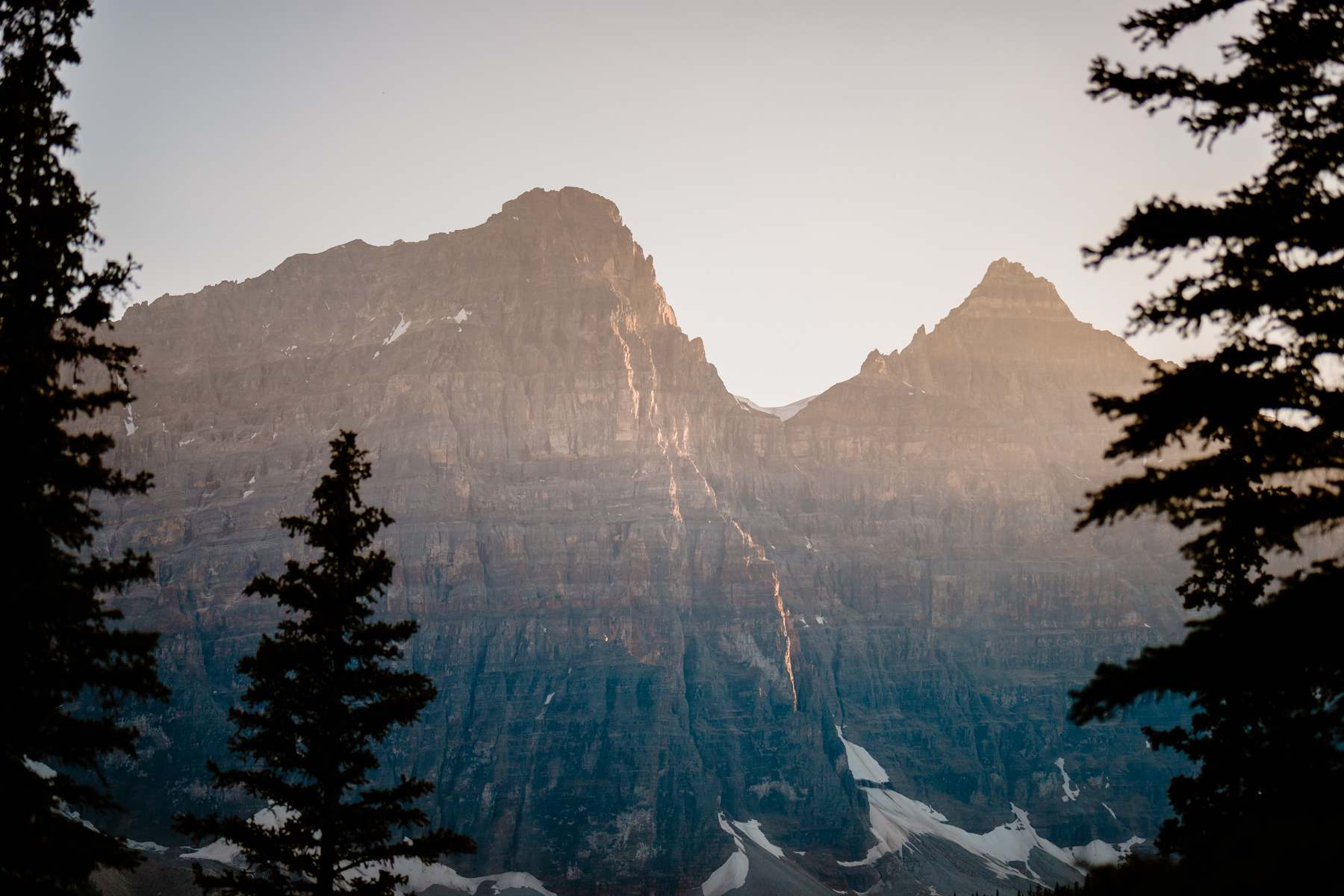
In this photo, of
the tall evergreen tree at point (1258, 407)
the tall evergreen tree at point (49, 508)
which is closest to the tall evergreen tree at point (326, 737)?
the tall evergreen tree at point (49, 508)

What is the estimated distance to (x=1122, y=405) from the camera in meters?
15.2

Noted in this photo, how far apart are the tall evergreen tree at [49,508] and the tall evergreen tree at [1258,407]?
1343cm

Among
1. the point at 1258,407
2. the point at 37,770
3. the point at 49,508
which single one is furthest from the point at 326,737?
the point at 37,770

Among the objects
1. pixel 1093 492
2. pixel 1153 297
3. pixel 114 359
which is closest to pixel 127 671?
pixel 114 359

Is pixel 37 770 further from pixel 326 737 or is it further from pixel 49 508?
pixel 49 508

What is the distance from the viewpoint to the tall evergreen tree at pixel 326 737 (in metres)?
24.5

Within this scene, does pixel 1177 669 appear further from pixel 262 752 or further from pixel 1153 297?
pixel 262 752

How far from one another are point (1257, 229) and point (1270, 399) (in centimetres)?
200

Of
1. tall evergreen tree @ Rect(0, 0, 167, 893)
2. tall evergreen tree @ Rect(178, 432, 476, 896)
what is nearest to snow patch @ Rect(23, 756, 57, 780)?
tall evergreen tree @ Rect(0, 0, 167, 893)

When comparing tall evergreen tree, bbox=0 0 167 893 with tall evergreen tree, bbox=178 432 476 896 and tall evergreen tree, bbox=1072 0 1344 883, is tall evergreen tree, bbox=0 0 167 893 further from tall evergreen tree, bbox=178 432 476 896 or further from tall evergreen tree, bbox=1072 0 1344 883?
tall evergreen tree, bbox=1072 0 1344 883

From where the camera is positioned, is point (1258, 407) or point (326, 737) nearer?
point (1258, 407)

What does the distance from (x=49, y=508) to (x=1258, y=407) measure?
1581cm

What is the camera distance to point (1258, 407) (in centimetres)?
1517

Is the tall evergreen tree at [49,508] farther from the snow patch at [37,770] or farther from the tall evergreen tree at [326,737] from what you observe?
the tall evergreen tree at [326,737]
